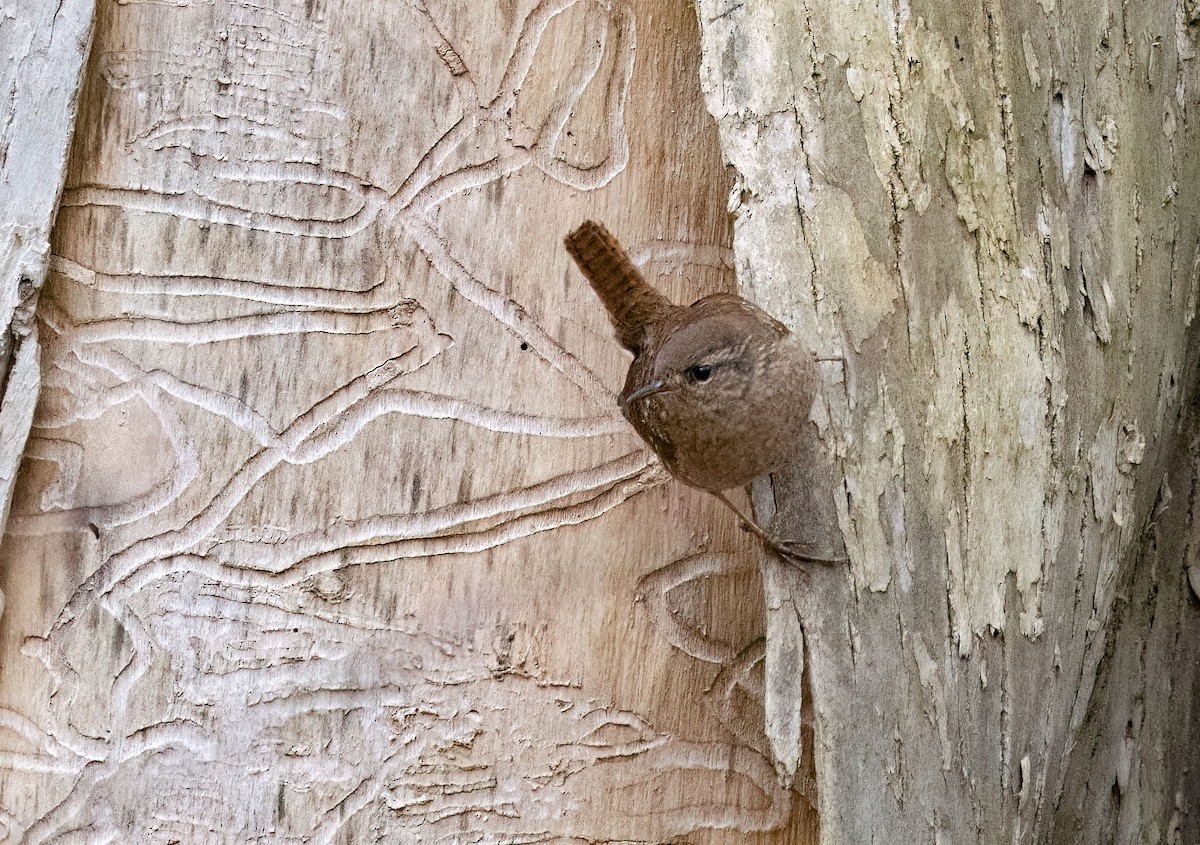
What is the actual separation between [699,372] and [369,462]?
0.65 metres

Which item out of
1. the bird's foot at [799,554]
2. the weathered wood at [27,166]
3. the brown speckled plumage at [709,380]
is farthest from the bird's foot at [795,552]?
the weathered wood at [27,166]

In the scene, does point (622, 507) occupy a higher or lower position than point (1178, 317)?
lower

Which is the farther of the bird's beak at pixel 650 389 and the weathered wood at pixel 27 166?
the weathered wood at pixel 27 166

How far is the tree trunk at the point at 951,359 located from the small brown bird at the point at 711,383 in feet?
0.22

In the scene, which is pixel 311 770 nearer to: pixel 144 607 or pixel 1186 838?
pixel 144 607

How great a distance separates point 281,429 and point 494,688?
0.61 metres

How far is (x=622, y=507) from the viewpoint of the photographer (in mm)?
1792

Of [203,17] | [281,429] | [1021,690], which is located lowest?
[1021,690]

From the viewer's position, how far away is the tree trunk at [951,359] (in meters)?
1.49

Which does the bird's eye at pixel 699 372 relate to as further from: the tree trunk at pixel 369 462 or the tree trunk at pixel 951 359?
the tree trunk at pixel 369 462

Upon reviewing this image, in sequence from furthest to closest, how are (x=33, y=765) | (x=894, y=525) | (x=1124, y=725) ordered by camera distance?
(x=1124, y=725) → (x=33, y=765) → (x=894, y=525)

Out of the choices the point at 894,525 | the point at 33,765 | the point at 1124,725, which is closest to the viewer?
the point at 894,525

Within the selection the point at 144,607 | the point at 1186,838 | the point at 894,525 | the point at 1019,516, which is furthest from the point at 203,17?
the point at 1186,838

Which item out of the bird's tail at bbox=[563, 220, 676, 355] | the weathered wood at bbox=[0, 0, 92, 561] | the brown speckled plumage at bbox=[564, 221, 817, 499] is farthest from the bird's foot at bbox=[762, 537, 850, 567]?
the weathered wood at bbox=[0, 0, 92, 561]
